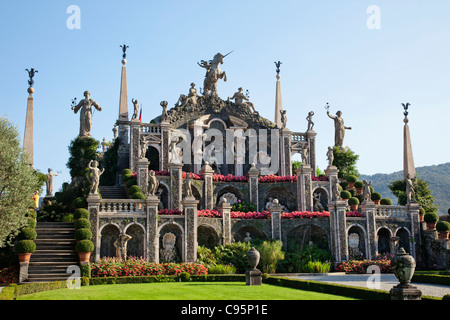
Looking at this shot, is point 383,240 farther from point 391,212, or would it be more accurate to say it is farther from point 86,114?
point 86,114

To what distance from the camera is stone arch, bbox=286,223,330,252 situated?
38.2 meters

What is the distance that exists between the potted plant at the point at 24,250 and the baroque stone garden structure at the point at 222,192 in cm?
414

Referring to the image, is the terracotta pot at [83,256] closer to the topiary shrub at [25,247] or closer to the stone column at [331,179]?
the topiary shrub at [25,247]

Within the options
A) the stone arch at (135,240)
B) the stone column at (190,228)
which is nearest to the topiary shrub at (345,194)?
the stone column at (190,228)

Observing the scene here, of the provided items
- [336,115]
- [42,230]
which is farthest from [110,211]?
[336,115]

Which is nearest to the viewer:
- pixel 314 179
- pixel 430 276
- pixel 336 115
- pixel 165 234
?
pixel 430 276

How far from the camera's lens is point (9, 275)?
2825 cm

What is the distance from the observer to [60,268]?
94.6 feet

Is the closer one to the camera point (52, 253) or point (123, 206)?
point (52, 253)

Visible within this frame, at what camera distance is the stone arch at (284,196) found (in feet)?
144

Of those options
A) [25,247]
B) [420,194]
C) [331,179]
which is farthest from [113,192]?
[420,194]

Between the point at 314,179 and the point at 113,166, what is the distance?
1645 centimetres

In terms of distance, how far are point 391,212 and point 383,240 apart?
2074mm
